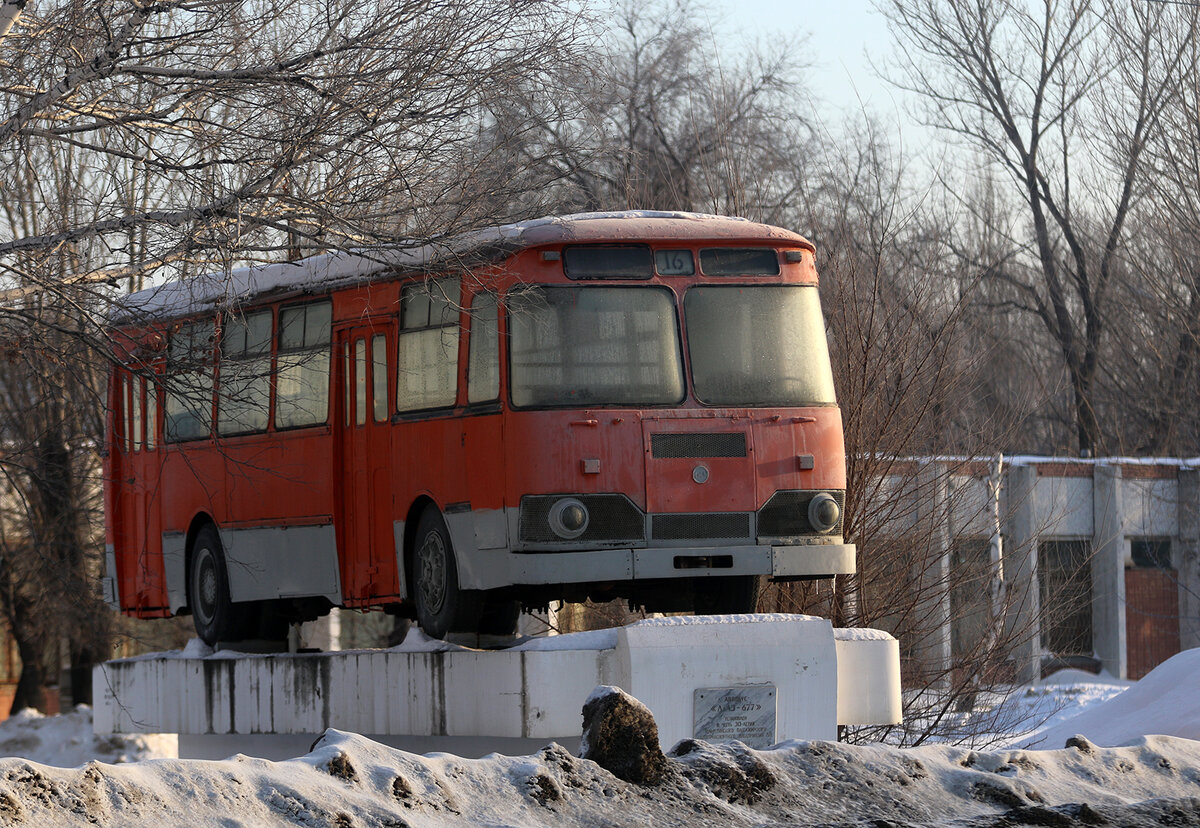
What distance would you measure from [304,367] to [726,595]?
12.0 ft

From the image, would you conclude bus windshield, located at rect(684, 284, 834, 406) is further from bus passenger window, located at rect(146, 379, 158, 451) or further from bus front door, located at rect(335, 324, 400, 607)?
bus passenger window, located at rect(146, 379, 158, 451)

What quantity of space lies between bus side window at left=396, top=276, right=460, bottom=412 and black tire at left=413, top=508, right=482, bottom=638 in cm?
81

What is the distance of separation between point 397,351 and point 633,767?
607 cm

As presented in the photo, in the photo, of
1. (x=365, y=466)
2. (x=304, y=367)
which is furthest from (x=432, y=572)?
(x=304, y=367)

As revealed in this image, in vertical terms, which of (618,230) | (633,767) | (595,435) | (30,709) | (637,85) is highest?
(637,85)

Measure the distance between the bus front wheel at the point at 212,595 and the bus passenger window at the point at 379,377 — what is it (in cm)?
256

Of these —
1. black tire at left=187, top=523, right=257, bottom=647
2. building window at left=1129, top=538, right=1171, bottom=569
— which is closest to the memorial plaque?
black tire at left=187, top=523, right=257, bottom=647

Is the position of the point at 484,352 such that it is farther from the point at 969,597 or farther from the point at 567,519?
the point at 969,597

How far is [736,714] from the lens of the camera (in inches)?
461

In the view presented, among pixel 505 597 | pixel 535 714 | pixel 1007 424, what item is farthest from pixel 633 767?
pixel 1007 424

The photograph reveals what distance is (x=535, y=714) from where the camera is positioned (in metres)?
11.9

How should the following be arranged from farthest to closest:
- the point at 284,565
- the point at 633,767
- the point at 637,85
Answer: the point at 637,85, the point at 284,565, the point at 633,767

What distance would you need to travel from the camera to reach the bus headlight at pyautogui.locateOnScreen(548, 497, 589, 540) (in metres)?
12.2

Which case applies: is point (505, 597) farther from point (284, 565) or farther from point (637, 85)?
point (637, 85)
